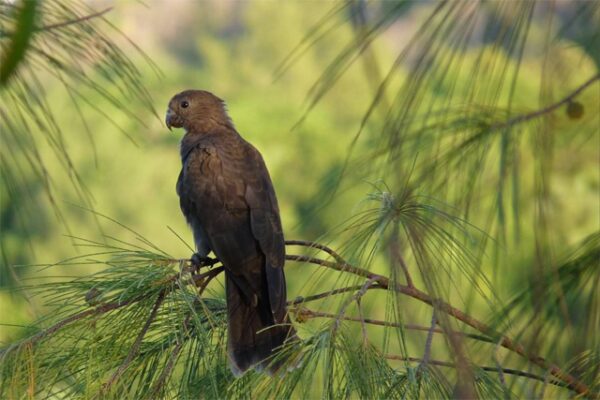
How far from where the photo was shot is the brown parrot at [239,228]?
215cm

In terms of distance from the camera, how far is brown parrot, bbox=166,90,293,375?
2154mm

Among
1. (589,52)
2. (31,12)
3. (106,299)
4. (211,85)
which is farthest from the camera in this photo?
(211,85)

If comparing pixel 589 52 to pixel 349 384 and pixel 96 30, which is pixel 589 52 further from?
pixel 96 30

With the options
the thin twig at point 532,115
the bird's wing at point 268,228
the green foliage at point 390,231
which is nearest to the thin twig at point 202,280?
the green foliage at point 390,231

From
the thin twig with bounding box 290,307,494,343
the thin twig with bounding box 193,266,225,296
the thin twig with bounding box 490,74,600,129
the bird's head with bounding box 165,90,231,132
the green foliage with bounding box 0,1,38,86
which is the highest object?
the bird's head with bounding box 165,90,231,132

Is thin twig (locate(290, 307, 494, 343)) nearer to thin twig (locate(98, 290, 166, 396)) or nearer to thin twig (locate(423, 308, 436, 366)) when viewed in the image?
thin twig (locate(423, 308, 436, 366))

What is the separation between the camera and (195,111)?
305 centimetres

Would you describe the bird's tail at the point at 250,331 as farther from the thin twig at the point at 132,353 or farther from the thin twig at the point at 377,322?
the thin twig at the point at 132,353

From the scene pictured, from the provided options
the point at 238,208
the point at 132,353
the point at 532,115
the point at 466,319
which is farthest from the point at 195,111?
the point at 532,115

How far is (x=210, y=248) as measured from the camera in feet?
8.33

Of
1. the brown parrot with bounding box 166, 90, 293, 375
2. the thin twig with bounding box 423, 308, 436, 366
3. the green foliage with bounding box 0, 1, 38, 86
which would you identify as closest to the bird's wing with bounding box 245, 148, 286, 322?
the brown parrot with bounding box 166, 90, 293, 375

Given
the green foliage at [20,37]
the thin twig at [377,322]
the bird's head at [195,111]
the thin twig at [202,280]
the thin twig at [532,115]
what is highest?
the bird's head at [195,111]

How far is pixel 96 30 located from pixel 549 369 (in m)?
0.98

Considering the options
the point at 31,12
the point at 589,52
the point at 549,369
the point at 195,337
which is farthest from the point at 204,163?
the point at 31,12
